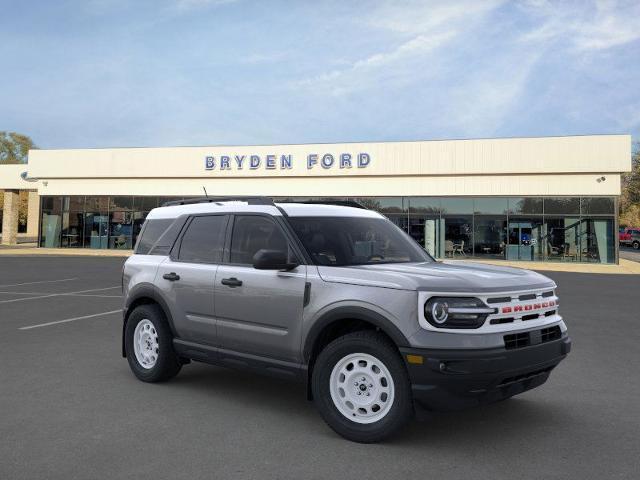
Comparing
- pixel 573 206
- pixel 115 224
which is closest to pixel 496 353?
pixel 573 206

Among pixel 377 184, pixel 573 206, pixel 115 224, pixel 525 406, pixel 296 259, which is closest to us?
pixel 296 259

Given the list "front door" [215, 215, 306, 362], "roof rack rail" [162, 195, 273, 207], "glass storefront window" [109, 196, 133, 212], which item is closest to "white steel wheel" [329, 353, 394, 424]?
"front door" [215, 215, 306, 362]

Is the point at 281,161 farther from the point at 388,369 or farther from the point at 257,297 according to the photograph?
the point at 388,369

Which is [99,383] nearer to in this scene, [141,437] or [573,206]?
[141,437]

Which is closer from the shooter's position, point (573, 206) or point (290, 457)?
point (290, 457)

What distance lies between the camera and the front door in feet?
15.4

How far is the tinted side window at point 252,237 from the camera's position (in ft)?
16.8

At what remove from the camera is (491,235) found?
33.0 m

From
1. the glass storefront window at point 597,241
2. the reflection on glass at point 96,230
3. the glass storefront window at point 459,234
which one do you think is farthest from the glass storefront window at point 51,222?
the glass storefront window at point 597,241

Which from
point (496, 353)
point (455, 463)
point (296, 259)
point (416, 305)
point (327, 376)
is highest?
point (296, 259)

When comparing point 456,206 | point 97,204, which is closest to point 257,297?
point 456,206

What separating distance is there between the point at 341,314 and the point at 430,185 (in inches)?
1199

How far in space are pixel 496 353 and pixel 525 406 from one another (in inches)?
64.5

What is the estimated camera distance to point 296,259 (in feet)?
15.8
